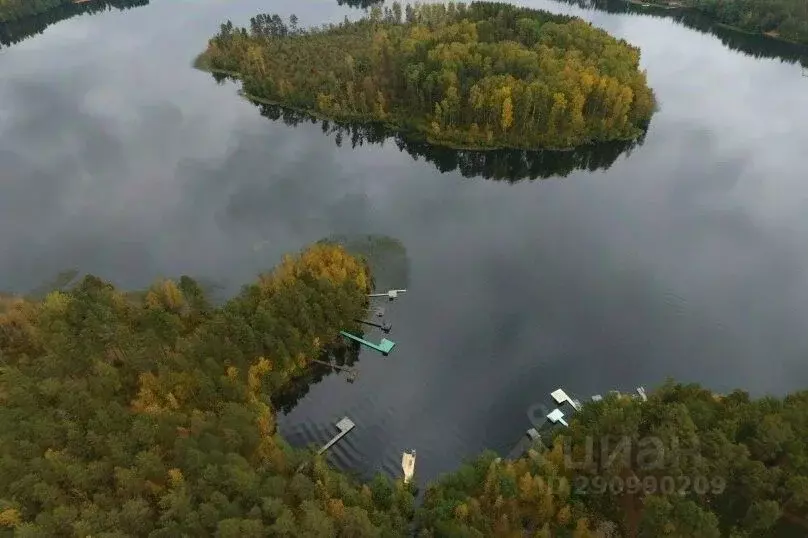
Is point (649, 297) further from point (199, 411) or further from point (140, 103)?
point (140, 103)

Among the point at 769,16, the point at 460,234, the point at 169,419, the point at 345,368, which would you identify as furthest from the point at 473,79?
the point at 769,16

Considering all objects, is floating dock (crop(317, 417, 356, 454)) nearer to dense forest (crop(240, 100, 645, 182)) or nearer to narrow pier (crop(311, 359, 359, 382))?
narrow pier (crop(311, 359, 359, 382))

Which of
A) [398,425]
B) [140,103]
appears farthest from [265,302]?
[140,103]

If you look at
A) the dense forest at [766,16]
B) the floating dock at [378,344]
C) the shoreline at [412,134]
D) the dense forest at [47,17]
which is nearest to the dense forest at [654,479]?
the floating dock at [378,344]

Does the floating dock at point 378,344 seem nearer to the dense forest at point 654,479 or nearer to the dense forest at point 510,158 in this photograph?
the dense forest at point 654,479

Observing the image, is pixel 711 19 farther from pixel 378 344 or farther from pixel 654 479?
pixel 654 479

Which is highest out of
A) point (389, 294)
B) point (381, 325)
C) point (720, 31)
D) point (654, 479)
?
point (720, 31)
